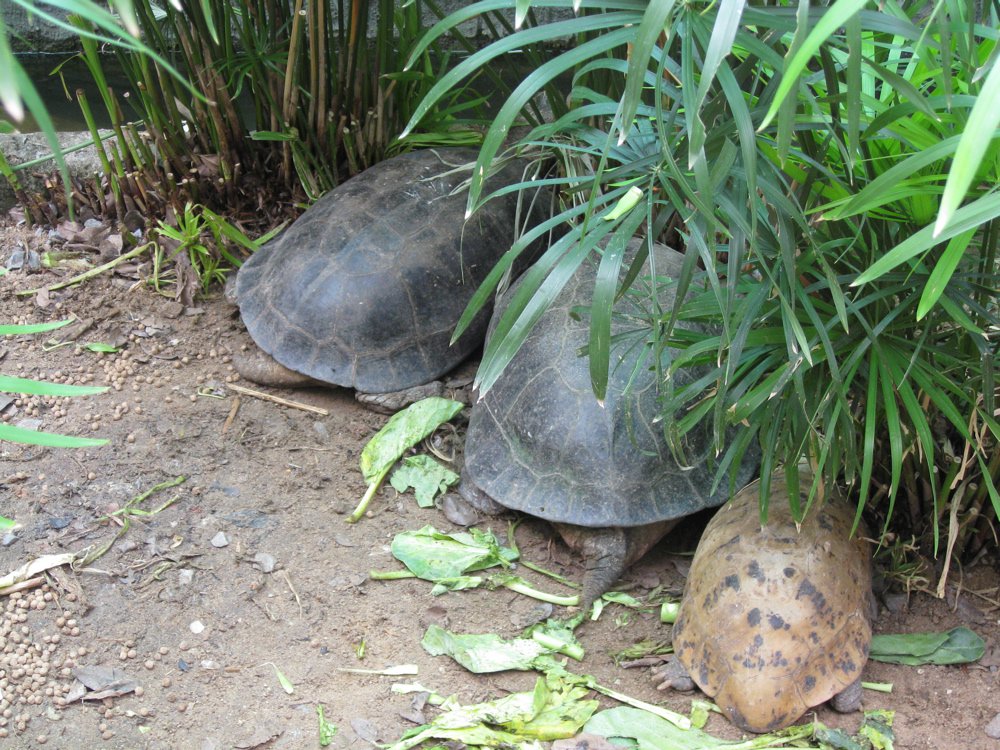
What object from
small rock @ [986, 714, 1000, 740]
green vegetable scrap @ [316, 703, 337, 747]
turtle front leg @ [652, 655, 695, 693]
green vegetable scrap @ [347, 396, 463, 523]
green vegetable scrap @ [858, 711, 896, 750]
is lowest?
small rock @ [986, 714, 1000, 740]

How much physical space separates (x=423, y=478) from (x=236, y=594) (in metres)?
0.78

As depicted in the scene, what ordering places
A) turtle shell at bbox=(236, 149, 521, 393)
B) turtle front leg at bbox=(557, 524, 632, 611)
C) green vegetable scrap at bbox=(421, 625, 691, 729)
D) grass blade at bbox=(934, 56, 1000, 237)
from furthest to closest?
1. turtle shell at bbox=(236, 149, 521, 393)
2. turtle front leg at bbox=(557, 524, 632, 611)
3. green vegetable scrap at bbox=(421, 625, 691, 729)
4. grass blade at bbox=(934, 56, 1000, 237)

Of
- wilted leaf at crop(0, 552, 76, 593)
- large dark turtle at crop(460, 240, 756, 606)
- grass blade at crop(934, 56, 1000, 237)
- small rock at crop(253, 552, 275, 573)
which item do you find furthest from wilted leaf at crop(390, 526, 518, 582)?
grass blade at crop(934, 56, 1000, 237)

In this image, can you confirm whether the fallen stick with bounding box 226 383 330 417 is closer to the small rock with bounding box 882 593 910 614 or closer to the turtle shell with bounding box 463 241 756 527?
the turtle shell with bounding box 463 241 756 527

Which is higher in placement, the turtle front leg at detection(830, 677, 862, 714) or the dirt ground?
the dirt ground

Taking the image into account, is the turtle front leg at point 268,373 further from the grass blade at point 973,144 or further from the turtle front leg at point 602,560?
the grass blade at point 973,144

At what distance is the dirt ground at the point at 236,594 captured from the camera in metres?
2.50

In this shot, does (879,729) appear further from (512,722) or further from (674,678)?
(512,722)

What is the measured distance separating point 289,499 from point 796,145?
1972mm

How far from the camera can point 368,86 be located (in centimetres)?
420

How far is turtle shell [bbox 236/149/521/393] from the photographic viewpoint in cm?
368

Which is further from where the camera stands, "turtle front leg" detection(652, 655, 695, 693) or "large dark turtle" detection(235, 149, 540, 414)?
"large dark turtle" detection(235, 149, 540, 414)

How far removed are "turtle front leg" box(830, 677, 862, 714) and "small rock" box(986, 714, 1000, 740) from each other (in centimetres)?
31

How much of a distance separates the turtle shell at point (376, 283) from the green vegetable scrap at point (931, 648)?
188 cm
